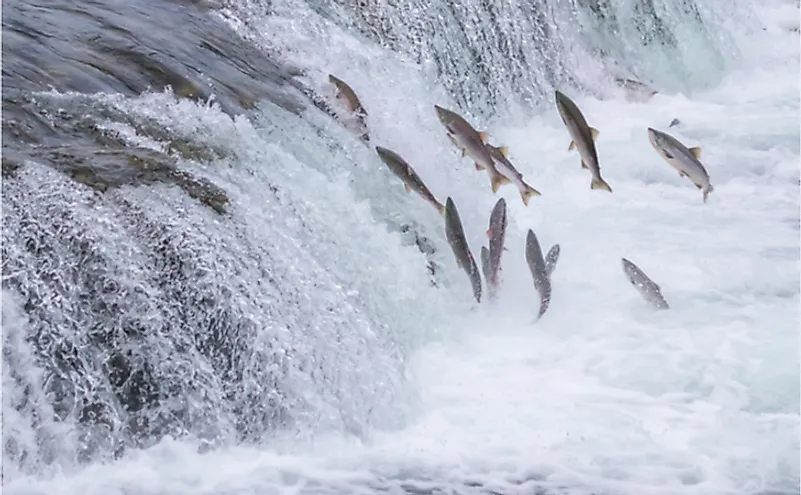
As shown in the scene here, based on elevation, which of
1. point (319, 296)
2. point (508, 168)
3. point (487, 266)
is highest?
point (508, 168)

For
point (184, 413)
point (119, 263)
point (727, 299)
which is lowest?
point (184, 413)

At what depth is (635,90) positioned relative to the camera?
8.15 m

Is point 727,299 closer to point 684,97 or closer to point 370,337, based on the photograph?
point 370,337

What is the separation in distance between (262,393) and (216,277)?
42 cm

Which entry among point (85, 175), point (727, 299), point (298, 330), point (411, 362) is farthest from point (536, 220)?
point (85, 175)

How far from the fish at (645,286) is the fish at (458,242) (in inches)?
27.7

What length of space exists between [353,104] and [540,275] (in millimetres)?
1359

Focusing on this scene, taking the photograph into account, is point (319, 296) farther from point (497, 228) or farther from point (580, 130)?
point (580, 130)

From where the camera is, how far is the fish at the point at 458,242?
430cm

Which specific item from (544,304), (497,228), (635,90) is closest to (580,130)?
(497,228)

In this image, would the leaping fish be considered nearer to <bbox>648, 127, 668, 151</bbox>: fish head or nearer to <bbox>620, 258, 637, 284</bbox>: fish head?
<bbox>620, 258, 637, 284</bbox>: fish head

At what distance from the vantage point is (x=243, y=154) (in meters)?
4.42

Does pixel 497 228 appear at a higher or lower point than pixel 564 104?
lower

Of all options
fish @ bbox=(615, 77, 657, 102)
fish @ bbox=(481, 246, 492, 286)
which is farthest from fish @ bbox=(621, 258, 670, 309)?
fish @ bbox=(615, 77, 657, 102)
